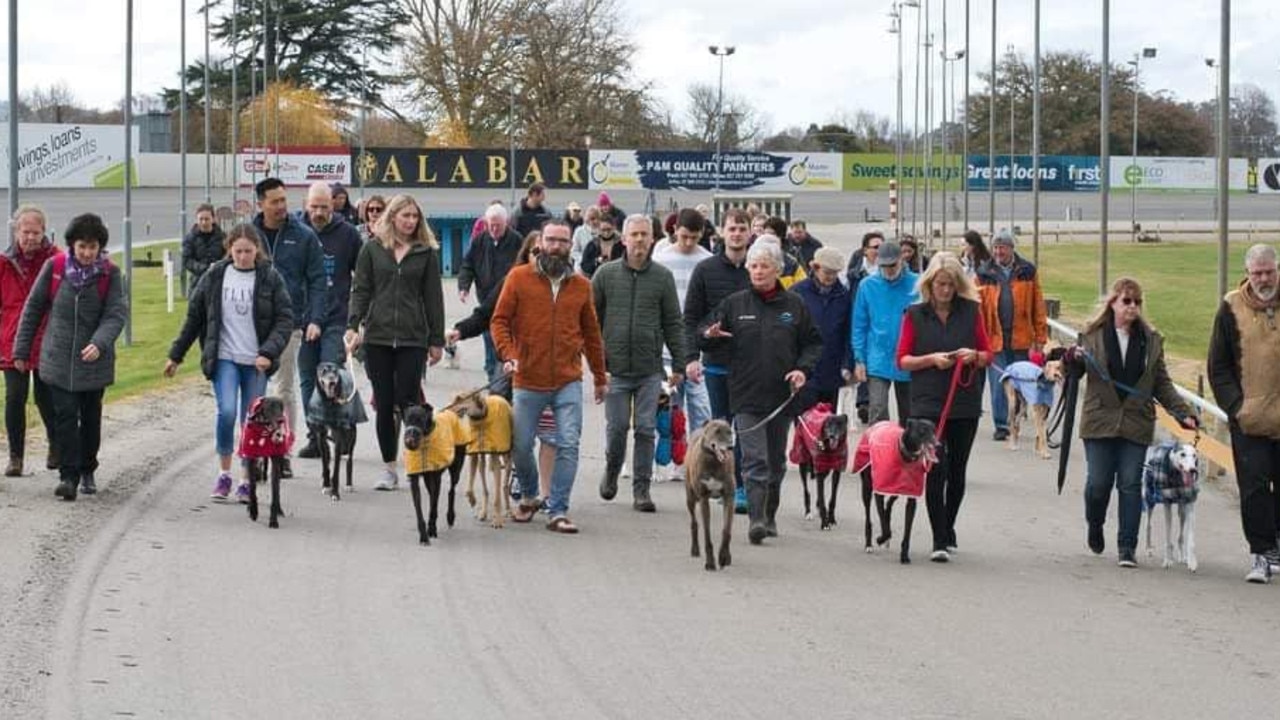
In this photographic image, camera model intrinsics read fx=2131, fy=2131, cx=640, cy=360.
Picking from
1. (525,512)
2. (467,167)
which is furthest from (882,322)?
(467,167)

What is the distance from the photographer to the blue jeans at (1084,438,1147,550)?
12.8m

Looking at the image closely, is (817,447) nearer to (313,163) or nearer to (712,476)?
(712,476)

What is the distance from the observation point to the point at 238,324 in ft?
46.2

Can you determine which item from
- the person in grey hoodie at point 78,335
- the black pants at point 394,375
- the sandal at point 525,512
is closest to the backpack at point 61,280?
the person in grey hoodie at point 78,335

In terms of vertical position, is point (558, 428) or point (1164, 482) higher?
point (558, 428)

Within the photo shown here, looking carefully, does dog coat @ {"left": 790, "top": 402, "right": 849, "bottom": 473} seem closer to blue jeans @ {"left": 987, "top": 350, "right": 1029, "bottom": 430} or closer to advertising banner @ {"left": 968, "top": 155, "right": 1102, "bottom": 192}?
blue jeans @ {"left": 987, "top": 350, "right": 1029, "bottom": 430}

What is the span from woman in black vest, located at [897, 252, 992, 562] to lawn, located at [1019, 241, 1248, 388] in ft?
42.8

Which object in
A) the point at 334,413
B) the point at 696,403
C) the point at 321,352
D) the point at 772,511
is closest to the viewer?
the point at 772,511

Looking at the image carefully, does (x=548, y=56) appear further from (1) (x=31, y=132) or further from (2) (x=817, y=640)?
(2) (x=817, y=640)

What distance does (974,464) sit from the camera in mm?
17984

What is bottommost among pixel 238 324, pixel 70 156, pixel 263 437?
pixel 263 437

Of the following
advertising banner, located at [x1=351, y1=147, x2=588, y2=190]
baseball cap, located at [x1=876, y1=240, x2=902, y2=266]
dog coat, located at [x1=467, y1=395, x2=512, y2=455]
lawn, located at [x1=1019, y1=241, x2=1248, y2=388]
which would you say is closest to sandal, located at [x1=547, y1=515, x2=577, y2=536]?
dog coat, located at [x1=467, y1=395, x2=512, y2=455]

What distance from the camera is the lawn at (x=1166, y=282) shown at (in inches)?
1417

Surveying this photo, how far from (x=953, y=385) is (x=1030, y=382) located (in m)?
5.88
